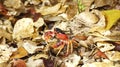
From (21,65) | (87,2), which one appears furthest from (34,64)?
(87,2)

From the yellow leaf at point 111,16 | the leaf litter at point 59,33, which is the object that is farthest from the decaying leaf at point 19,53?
the yellow leaf at point 111,16

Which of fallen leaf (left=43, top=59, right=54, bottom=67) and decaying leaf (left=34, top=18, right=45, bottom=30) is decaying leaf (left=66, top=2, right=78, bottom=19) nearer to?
decaying leaf (left=34, top=18, right=45, bottom=30)

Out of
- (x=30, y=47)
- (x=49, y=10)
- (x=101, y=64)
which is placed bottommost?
(x=101, y=64)

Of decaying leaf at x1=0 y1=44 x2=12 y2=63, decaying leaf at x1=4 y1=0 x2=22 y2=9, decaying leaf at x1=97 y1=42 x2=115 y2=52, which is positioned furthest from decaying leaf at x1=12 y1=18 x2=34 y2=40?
decaying leaf at x1=97 y1=42 x2=115 y2=52

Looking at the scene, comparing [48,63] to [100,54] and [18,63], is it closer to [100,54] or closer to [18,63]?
[18,63]

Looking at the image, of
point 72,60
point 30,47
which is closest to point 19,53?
point 30,47

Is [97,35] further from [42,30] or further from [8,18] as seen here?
[8,18]
